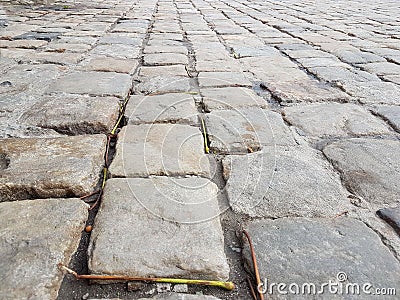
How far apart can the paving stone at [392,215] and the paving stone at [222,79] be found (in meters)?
1.38

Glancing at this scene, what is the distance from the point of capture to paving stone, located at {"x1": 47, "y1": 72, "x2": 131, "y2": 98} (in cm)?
208

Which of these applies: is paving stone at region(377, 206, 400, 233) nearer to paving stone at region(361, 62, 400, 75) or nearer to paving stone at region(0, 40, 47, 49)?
paving stone at region(361, 62, 400, 75)

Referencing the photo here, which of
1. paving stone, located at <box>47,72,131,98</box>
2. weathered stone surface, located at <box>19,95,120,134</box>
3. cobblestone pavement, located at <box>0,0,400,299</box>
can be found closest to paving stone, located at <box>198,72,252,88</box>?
cobblestone pavement, located at <box>0,0,400,299</box>

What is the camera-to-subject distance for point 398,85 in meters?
2.38

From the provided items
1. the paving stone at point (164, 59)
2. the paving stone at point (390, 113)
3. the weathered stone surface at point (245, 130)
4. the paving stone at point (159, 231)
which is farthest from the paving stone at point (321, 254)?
the paving stone at point (164, 59)

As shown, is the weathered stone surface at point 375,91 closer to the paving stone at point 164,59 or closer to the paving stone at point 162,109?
the paving stone at point 162,109

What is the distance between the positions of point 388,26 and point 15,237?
548 centimetres

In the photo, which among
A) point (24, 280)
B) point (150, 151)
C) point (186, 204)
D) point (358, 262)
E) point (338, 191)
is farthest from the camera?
point (150, 151)

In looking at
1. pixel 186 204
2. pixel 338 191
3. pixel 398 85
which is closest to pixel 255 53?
pixel 398 85

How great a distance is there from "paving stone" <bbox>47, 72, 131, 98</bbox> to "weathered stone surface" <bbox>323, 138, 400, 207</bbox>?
1320mm

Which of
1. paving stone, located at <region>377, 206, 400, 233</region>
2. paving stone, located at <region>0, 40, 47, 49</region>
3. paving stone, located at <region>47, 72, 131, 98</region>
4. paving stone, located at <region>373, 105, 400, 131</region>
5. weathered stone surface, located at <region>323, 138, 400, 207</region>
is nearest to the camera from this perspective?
paving stone, located at <region>377, 206, 400, 233</region>

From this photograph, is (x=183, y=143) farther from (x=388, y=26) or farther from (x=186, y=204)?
(x=388, y=26)

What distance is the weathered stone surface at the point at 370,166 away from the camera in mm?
1242

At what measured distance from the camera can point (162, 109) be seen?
1863 mm
